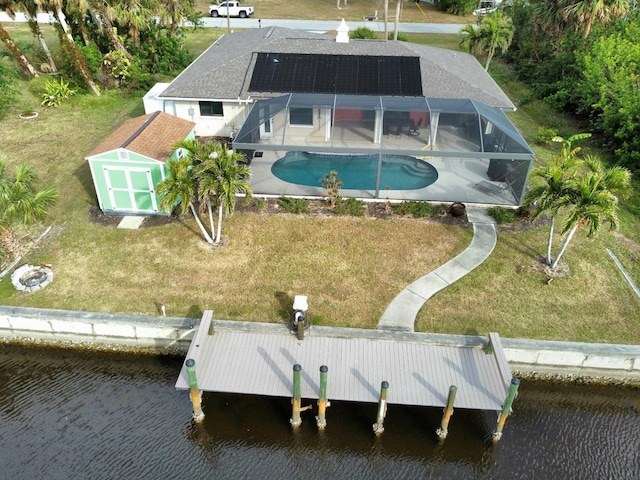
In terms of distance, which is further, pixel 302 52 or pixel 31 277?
pixel 302 52

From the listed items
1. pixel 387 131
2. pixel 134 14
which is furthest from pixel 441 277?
pixel 134 14

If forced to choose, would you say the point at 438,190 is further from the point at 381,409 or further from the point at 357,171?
the point at 381,409

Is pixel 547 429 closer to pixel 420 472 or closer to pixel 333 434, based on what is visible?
pixel 420 472

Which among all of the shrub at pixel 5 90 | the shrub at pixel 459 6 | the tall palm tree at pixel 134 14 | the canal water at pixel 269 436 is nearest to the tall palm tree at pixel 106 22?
the tall palm tree at pixel 134 14

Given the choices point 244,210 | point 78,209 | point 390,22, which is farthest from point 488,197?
point 390,22

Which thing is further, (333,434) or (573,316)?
(573,316)

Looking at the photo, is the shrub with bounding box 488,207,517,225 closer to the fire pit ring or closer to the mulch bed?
the mulch bed
